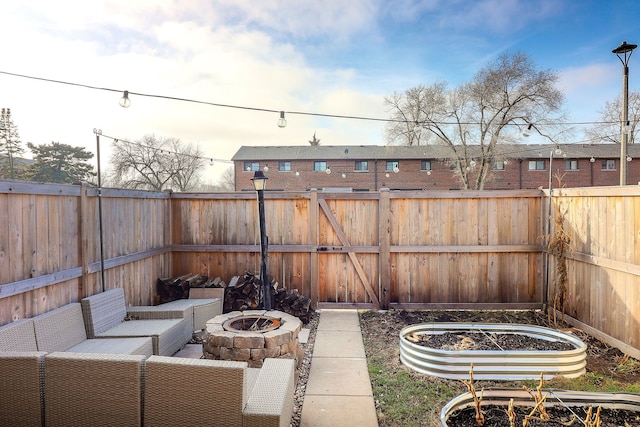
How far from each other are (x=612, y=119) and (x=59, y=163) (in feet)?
102

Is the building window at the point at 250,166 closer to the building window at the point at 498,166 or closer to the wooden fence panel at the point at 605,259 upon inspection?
the building window at the point at 498,166

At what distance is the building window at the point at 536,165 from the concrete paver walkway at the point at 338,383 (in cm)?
2504

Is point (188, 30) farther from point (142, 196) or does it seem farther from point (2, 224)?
A: point (2, 224)

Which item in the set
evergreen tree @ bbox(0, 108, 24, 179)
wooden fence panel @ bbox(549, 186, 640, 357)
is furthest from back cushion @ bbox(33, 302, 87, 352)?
evergreen tree @ bbox(0, 108, 24, 179)

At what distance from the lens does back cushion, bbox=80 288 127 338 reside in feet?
12.9

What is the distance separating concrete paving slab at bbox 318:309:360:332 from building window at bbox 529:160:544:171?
80.0ft

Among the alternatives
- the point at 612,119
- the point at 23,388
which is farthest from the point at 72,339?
the point at 612,119

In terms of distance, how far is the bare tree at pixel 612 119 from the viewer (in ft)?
67.6

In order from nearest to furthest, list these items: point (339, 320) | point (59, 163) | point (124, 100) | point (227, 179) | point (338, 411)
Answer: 1. point (338, 411)
2. point (124, 100)
3. point (339, 320)
4. point (59, 163)
5. point (227, 179)

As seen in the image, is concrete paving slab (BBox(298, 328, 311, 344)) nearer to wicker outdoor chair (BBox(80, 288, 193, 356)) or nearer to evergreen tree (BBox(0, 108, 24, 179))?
wicker outdoor chair (BBox(80, 288, 193, 356))

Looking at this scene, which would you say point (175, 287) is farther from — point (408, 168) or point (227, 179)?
point (227, 179)

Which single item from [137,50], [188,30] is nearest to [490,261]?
[188,30]

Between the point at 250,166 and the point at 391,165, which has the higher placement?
the point at 250,166

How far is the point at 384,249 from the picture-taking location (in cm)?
642
